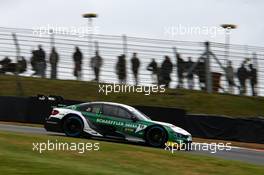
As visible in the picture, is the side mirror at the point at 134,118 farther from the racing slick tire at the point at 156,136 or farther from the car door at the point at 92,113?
the car door at the point at 92,113

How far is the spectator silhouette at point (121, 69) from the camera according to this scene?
29.7 m

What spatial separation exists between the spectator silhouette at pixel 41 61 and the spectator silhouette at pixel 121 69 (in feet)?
12.1

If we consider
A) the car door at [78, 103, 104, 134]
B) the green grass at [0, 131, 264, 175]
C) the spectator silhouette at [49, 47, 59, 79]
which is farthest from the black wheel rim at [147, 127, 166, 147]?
the spectator silhouette at [49, 47, 59, 79]

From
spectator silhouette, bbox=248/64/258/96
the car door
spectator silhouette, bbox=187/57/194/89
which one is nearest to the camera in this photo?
the car door

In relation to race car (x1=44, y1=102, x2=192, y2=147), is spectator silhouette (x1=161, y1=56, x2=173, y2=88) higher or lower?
higher

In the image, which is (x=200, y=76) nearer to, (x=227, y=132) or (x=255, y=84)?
(x=255, y=84)

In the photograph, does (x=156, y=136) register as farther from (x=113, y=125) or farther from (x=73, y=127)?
(x=73, y=127)

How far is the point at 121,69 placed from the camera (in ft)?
97.3

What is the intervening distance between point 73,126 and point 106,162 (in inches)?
228

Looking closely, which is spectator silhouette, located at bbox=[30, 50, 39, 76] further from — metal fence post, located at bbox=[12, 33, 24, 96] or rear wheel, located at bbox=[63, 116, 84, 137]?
rear wheel, located at bbox=[63, 116, 84, 137]

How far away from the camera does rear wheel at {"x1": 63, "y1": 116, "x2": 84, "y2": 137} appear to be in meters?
18.0

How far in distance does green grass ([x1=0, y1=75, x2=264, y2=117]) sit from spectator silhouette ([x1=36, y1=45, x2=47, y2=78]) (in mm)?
1136

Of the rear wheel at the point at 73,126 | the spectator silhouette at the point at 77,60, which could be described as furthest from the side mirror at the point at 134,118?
the spectator silhouette at the point at 77,60

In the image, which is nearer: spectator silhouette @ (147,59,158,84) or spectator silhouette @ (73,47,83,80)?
spectator silhouette @ (147,59,158,84)
